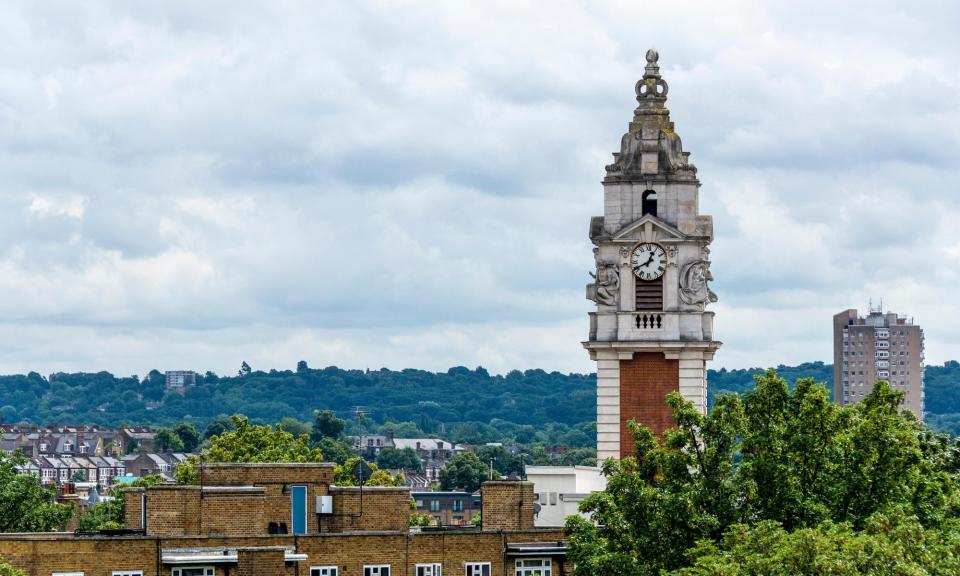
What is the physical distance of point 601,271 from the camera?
341ft

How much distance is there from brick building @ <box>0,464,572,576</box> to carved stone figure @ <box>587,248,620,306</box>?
14.8 meters

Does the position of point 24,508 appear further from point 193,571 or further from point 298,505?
point 193,571

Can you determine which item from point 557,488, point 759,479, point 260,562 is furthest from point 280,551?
point 557,488

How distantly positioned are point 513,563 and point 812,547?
66.2 feet

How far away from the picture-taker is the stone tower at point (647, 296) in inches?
4040

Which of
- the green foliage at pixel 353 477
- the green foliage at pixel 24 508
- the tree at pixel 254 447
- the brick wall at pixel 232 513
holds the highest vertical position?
the tree at pixel 254 447

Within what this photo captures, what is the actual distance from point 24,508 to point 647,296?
41503 millimetres

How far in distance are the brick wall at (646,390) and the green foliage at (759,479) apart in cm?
1870

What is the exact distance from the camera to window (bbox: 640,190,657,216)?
104544 mm

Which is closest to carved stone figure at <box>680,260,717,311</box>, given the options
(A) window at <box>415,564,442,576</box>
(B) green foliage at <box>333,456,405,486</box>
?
(A) window at <box>415,564,442,576</box>

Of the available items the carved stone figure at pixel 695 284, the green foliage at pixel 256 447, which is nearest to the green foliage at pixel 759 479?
the carved stone figure at pixel 695 284

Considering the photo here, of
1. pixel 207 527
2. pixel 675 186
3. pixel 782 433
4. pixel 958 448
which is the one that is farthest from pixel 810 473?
pixel 675 186

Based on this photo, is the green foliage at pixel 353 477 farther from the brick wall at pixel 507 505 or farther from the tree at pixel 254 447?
the brick wall at pixel 507 505

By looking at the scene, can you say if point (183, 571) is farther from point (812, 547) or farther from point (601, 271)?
point (601, 271)
